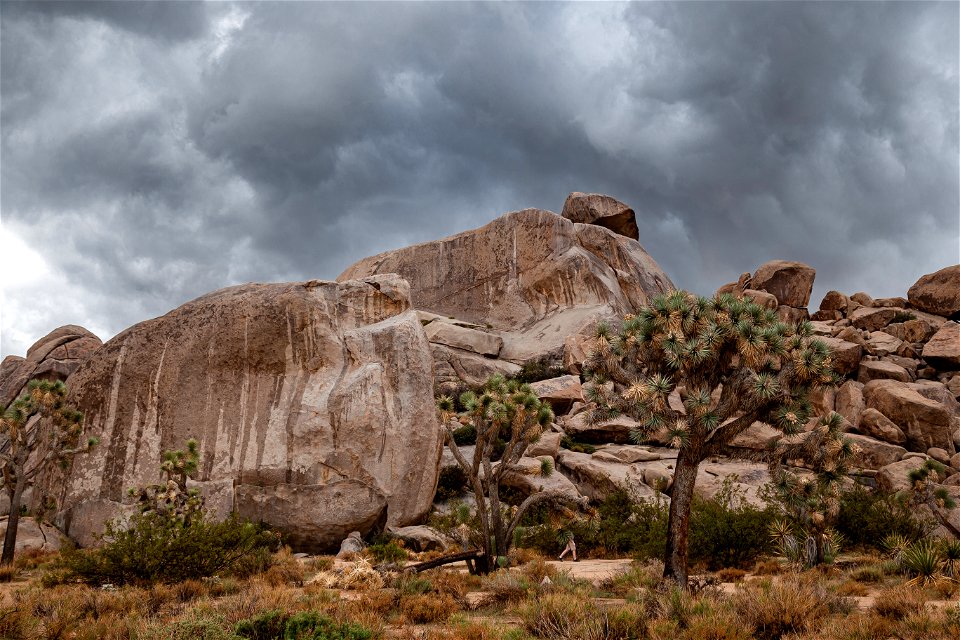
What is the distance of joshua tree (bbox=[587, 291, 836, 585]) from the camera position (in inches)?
562

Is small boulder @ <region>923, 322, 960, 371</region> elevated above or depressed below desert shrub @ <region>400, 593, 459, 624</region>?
above

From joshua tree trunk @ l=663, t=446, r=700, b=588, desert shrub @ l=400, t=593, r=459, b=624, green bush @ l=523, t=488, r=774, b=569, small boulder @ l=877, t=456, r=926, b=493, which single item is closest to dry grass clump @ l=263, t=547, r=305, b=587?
desert shrub @ l=400, t=593, r=459, b=624

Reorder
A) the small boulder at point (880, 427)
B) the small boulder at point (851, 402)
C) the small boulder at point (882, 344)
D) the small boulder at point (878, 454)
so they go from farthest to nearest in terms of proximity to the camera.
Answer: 1. the small boulder at point (882, 344)
2. the small boulder at point (851, 402)
3. the small boulder at point (880, 427)
4. the small boulder at point (878, 454)

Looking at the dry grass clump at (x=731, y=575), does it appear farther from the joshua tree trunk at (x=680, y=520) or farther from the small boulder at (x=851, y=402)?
the small boulder at (x=851, y=402)

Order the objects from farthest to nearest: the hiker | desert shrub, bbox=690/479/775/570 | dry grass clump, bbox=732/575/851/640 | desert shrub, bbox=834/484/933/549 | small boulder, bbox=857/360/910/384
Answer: small boulder, bbox=857/360/910/384, desert shrub, bbox=834/484/933/549, the hiker, desert shrub, bbox=690/479/775/570, dry grass clump, bbox=732/575/851/640

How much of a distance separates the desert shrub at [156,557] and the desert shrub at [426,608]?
17.5ft

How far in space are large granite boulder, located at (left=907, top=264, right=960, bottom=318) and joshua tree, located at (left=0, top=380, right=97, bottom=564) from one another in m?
54.2

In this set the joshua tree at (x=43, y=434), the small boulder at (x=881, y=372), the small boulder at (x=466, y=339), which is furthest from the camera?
the small boulder at (x=466, y=339)

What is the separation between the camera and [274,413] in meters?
22.6

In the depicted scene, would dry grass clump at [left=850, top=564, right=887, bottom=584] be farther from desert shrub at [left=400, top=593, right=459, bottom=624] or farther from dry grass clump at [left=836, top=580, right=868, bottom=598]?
desert shrub at [left=400, top=593, right=459, bottom=624]

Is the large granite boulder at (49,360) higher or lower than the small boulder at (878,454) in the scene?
higher

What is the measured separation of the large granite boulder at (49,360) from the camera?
40.9 meters

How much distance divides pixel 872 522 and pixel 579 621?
55.9 ft

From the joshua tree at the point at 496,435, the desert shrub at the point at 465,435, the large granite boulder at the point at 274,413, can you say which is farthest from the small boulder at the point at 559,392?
the joshua tree at the point at 496,435
